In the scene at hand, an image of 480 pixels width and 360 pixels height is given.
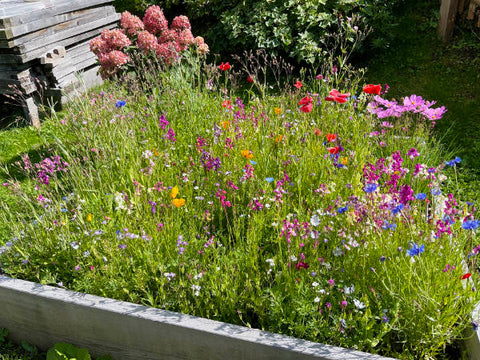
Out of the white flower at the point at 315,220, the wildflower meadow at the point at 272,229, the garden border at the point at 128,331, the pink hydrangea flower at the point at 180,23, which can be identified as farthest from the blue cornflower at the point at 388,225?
the pink hydrangea flower at the point at 180,23

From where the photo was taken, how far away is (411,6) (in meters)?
7.21

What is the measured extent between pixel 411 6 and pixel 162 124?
16.9ft

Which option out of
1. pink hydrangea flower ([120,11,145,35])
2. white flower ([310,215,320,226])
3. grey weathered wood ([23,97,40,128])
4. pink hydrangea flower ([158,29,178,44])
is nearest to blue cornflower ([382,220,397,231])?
white flower ([310,215,320,226])

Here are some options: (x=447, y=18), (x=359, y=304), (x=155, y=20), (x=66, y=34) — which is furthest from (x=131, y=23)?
(x=359, y=304)

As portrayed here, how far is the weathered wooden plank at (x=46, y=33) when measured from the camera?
210 inches

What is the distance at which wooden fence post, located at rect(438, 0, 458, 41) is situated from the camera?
606cm

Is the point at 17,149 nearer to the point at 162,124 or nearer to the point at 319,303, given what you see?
the point at 162,124

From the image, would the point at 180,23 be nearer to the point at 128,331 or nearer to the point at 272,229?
the point at 272,229

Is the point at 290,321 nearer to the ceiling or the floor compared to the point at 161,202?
nearer to the floor

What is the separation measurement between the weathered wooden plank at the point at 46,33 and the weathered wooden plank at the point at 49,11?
0.47ft

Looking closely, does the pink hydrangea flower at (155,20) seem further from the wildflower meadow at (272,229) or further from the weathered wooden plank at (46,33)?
the wildflower meadow at (272,229)

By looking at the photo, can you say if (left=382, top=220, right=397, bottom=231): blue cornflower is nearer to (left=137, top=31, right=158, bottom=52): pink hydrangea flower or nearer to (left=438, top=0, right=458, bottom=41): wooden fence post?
(left=137, top=31, right=158, bottom=52): pink hydrangea flower

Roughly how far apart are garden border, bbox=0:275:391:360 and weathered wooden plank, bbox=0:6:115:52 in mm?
3451

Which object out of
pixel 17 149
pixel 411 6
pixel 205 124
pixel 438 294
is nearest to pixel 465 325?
pixel 438 294
